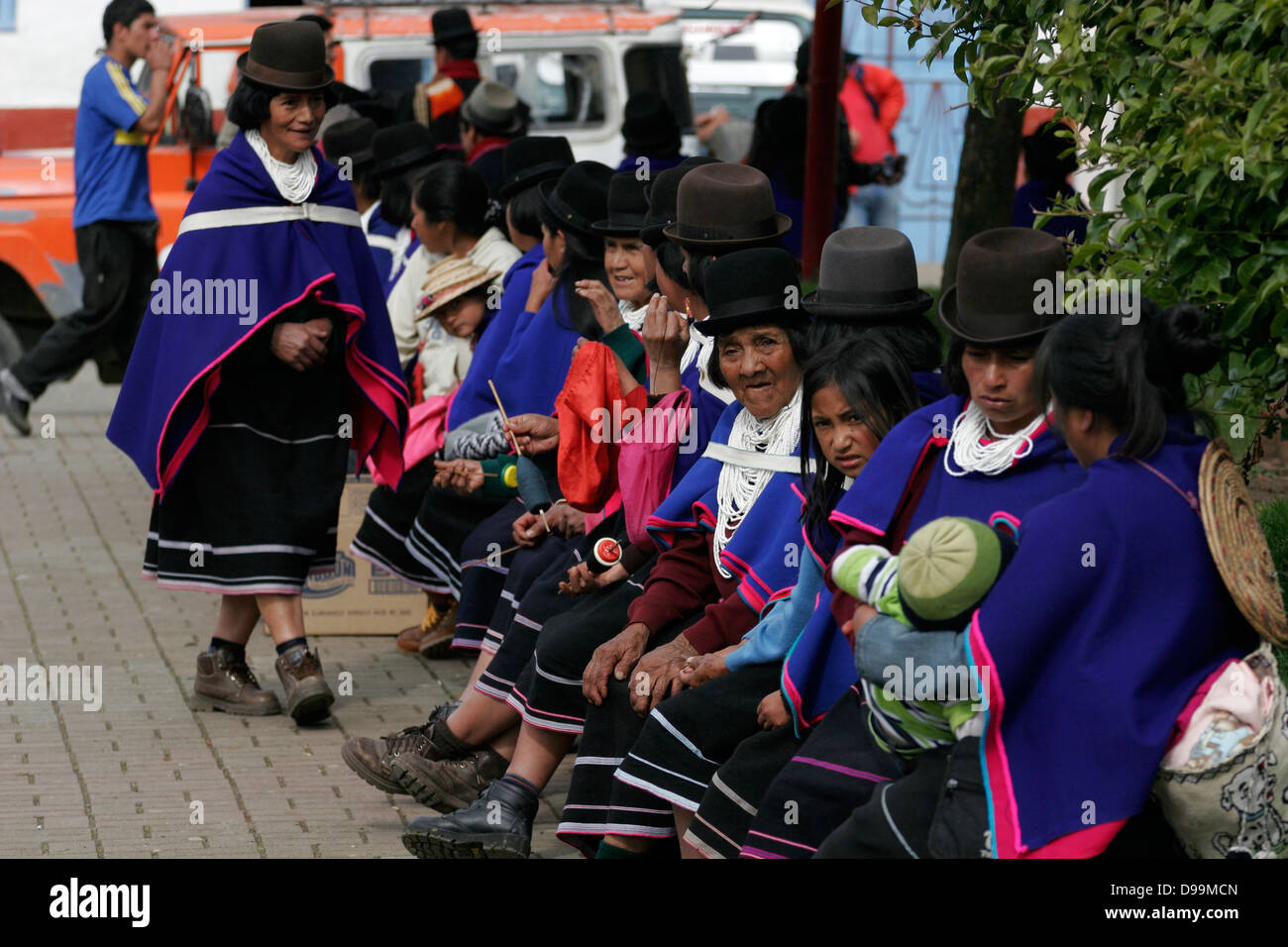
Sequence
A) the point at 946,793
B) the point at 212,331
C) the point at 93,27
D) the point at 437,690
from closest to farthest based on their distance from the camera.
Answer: the point at 946,793, the point at 212,331, the point at 437,690, the point at 93,27

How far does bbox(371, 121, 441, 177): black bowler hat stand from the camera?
805 centimetres

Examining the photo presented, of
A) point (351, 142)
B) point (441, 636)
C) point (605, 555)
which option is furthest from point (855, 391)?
point (351, 142)

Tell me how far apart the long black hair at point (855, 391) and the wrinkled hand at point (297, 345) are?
247 cm

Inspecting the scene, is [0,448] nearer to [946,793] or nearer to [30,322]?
[30,322]

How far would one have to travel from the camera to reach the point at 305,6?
40.7 feet

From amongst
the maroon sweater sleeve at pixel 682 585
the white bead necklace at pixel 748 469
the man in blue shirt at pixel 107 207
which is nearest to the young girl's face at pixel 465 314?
the maroon sweater sleeve at pixel 682 585

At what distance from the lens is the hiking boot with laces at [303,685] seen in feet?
20.0

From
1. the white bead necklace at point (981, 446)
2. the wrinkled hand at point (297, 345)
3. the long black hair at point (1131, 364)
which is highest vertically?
the long black hair at point (1131, 364)

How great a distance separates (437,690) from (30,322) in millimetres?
7033

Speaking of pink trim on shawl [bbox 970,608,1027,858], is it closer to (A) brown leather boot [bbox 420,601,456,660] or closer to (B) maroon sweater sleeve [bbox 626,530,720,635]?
(B) maroon sweater sleeve [bbox 626,530,720,635]

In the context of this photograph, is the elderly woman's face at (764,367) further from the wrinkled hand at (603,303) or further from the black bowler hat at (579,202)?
the black bowler hat at (579,202)

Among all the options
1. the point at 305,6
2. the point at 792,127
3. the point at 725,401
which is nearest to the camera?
the point at 725,401

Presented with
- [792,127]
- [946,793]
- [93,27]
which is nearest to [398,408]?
[946,793]

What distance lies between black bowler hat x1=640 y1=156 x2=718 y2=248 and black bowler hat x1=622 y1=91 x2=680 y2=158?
3462 millimetres
